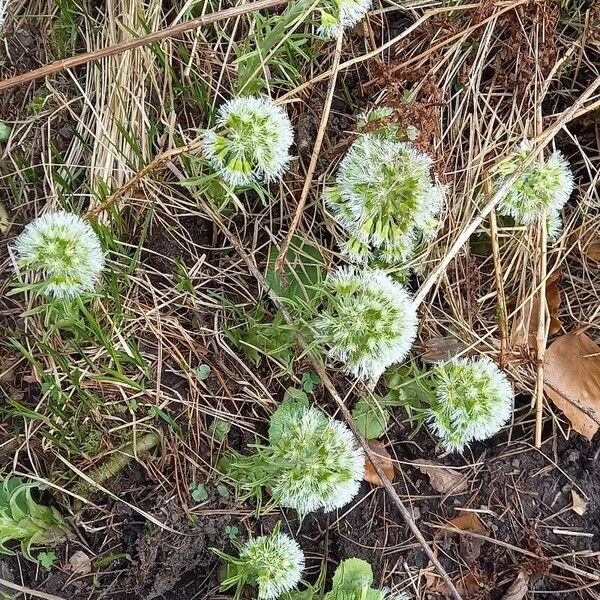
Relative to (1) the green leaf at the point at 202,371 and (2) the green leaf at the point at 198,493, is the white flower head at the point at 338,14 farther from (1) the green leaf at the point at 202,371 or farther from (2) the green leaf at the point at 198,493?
(2) the green leaf at the point at 198,493

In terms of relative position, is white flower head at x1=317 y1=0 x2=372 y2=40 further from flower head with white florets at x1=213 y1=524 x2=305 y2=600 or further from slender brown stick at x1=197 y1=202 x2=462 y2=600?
flower head with white florets at x1=213 y1=524 x2=305 y2=600

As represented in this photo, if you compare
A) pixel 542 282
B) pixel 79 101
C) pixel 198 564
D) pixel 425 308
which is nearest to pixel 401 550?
pixel 198 564

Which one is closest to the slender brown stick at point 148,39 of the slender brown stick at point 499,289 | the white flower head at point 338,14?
the white flower head at point 338,14

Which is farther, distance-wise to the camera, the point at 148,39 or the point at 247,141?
the point at 148,39

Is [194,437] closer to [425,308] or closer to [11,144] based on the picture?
[425,308]

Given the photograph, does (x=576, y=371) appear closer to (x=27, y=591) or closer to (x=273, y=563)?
(x=273, y=563)

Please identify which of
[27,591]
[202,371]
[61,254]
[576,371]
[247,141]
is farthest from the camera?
[576,371]

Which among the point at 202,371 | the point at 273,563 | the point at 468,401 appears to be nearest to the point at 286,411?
the point at 202,371
